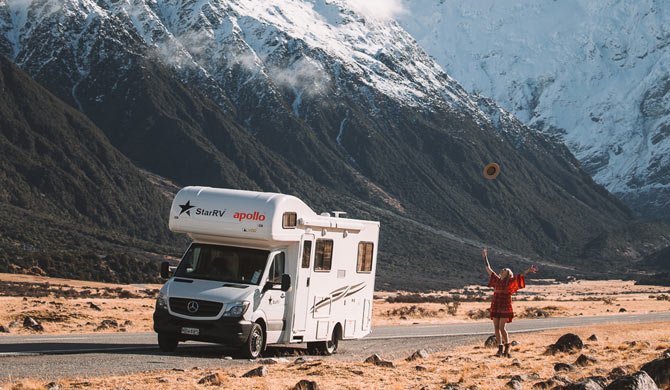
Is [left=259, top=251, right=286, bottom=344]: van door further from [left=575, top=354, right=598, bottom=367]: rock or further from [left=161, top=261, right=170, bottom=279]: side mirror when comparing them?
[left=575, top=354, right=598, bottom=367]: rock

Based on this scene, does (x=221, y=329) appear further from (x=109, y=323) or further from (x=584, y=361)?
(x=109, y=323)

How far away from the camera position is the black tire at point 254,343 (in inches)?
904

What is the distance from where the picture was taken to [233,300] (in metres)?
22.8

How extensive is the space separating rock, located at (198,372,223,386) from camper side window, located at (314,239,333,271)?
300 inches

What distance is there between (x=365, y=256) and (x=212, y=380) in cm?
1076

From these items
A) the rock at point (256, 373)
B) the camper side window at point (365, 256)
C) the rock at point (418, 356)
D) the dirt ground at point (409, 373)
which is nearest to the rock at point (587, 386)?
the dirt ground at point (409, 373)

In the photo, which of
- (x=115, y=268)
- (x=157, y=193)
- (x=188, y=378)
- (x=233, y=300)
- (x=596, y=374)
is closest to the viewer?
(x=188, y=378)

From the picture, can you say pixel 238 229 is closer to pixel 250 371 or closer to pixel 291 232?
pixel 291 232

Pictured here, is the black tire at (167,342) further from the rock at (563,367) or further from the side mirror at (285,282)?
the rock at (563,367)

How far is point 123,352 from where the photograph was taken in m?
24.0

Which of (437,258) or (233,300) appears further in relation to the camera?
(437,258)

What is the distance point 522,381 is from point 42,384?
24.2 ft

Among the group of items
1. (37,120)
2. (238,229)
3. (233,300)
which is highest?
(37,120)

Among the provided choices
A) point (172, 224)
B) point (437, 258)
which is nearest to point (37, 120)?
point (437, 258)
